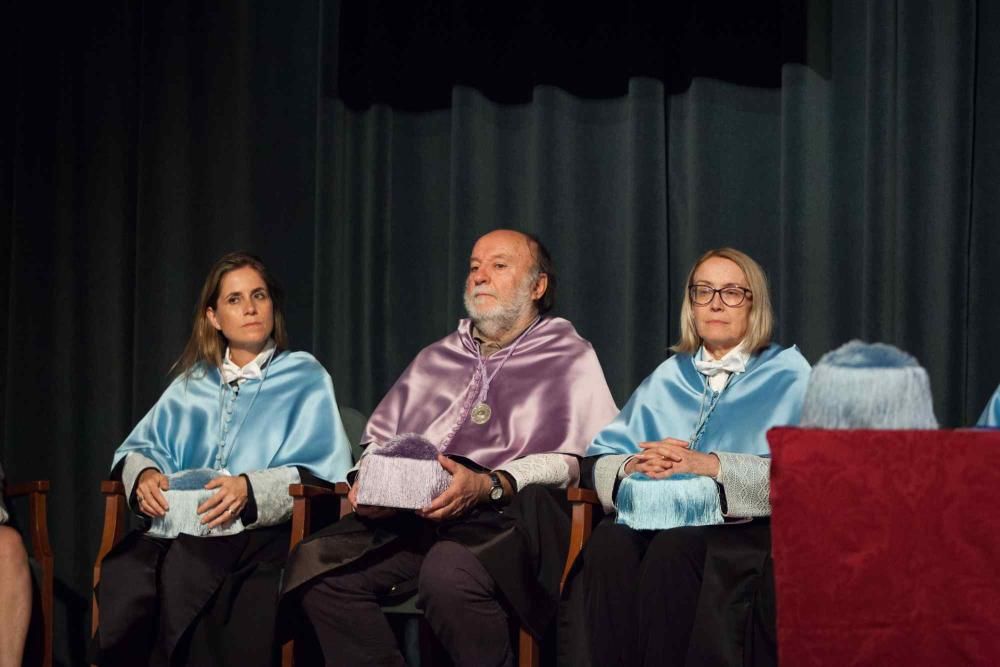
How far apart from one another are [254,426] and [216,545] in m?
0.54

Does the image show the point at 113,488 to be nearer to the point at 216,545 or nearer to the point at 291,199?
the point at 216,545

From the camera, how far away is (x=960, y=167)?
13.6ft

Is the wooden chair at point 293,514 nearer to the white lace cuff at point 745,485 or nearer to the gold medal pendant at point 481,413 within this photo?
the gold medal pendant at point 481,413

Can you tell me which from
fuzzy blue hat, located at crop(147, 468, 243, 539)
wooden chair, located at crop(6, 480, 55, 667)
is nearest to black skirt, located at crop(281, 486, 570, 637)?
fuzzy blue hat, located at crop(147, 468, 243, 539)

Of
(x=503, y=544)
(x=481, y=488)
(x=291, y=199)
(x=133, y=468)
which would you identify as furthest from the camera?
(x=291, y=199)

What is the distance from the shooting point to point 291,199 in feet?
17.5

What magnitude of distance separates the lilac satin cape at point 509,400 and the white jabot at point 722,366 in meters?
0.35

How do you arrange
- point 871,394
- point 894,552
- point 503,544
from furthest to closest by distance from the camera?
point 503,544, point 871,394, point 894,552

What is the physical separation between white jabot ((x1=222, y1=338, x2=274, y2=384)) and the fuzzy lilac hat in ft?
3.03

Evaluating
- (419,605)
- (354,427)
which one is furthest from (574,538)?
(354,427)

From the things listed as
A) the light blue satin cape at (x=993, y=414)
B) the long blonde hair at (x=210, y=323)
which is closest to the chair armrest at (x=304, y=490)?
the long blonde hair at (x=210, y=323)

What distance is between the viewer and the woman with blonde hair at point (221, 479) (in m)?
3.75

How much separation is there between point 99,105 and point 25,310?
36.4 inches

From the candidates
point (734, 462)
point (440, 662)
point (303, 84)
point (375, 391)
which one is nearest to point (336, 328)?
point (375, 391)
